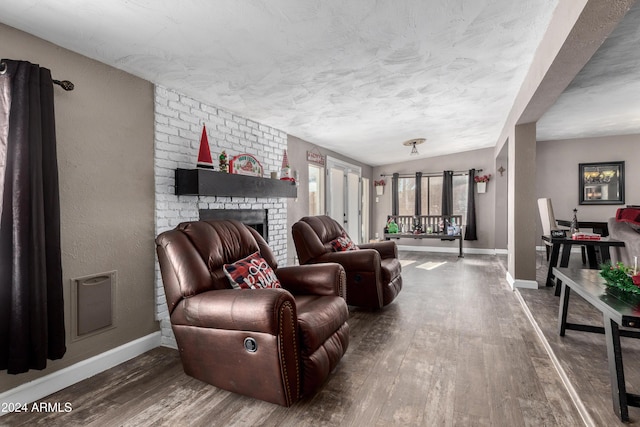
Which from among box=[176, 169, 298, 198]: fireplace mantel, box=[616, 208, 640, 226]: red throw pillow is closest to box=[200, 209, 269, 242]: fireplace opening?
box=[176, 169, 298, 198]: fireplace mantel

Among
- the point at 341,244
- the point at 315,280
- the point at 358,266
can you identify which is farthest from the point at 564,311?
the point at 341,244

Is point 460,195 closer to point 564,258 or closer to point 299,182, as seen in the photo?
point 564,258

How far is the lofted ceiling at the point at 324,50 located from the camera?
1835 mm

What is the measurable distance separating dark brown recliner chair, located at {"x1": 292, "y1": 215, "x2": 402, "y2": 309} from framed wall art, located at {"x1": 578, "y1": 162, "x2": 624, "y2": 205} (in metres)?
5.25

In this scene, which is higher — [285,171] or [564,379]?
[285,171]

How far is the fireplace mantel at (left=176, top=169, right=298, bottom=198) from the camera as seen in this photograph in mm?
2752

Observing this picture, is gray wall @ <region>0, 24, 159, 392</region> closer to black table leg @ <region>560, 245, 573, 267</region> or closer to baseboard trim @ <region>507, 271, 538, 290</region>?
baseboard trim @ <region>507, 271, 538, 290</region>

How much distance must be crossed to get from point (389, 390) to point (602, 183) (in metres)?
6.89

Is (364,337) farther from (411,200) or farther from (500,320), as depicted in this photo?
(411,200)

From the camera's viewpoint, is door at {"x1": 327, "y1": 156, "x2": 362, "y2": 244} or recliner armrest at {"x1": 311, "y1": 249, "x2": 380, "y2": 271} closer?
recliner armrest at {"x1": 311, "y1": 249, "x2": 380, "y2": 271}

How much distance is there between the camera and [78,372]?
2.16 metres

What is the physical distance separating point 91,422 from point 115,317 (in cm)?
82

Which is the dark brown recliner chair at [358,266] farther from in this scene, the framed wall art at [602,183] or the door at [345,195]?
the framed wall art at [602,183]

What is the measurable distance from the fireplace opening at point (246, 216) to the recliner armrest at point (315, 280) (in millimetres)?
1029
